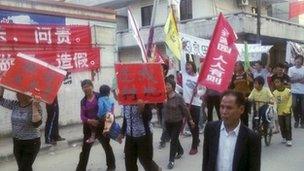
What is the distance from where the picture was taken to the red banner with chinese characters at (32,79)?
5496mm

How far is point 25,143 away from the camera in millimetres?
5660

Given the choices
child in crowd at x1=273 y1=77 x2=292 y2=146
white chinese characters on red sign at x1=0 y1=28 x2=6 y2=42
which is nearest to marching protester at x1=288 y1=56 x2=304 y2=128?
child in crowd at x1=273 y1=77 x2=292 y2=146

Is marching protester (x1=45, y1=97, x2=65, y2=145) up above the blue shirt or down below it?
below

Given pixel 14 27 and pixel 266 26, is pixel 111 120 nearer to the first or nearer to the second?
pixel 14 27

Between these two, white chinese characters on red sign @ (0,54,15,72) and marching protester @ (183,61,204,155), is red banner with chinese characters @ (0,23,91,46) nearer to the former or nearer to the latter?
white chinese characters on red sign @ (0,54,15,72)

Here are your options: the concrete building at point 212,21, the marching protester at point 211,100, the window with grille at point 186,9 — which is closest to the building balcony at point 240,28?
the concrete building at point 212,21

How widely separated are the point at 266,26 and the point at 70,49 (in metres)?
13.5

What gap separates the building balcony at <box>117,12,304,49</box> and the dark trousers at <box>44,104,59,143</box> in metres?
12.3

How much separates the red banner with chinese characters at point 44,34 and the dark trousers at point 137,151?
208 inches

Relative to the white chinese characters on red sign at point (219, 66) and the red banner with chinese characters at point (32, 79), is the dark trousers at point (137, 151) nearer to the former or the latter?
the red banner with chinese characters at point (32, 79)

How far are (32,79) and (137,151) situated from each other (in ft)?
5.62

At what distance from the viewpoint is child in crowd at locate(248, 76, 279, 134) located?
921 cm

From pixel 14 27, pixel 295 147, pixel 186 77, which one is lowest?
pixel 295 147

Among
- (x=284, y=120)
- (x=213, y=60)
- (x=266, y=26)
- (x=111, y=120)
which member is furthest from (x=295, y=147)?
(x=266, y=26)
